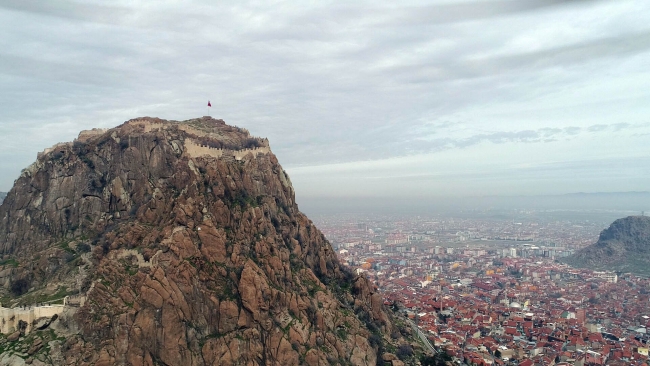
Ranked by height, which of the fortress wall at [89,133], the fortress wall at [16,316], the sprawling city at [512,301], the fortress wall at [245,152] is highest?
the fortress wall at [89,133]

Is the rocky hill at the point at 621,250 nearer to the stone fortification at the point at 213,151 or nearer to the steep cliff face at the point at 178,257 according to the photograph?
the steep cliff face at the point at 178,257

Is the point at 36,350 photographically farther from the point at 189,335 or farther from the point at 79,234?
the point at 79,234

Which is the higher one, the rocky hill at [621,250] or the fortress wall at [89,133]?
the fortress wall at [89,133]

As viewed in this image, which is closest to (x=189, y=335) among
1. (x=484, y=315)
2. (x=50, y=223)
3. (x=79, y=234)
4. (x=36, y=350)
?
(x=36, y=350)

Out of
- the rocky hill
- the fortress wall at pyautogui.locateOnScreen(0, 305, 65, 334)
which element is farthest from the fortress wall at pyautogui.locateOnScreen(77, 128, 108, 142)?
the rocky hill

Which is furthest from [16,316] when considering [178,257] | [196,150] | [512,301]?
[512,301]

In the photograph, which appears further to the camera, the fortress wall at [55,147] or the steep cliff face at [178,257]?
the fortress wall at [55,147]

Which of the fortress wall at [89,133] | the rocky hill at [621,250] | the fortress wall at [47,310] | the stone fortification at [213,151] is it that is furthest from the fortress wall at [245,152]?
the rocky hill at [621,250]

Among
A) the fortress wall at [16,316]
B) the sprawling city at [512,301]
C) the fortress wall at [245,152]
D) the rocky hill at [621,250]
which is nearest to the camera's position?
the fortress wall at [16,316]
